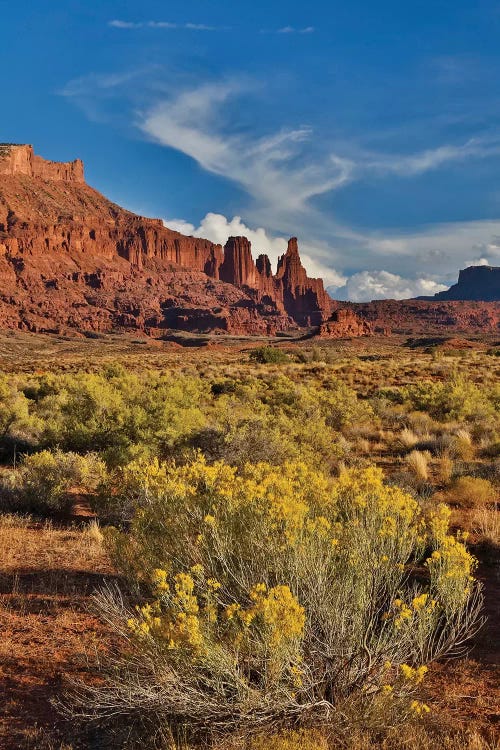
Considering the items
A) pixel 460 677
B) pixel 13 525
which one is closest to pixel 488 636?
pixel 460 677

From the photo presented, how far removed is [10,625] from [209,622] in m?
2.79

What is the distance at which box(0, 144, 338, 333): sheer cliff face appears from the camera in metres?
127

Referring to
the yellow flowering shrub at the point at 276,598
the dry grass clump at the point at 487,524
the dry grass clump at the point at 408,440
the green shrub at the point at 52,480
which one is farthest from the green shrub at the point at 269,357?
the yellow flowering shrub at the point at 276,598

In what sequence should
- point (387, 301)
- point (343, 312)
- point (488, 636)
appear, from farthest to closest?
point (387, 301) < point (343, 312) < point (488, 636)

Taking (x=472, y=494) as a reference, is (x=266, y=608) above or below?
above

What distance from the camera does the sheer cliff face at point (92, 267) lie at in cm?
12700

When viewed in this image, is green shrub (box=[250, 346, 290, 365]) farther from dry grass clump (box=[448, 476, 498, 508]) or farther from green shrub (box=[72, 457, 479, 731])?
green shrub (box=[72, 457, 479, 731])

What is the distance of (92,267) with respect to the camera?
148m

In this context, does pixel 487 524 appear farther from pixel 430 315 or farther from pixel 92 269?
pixel 430 315

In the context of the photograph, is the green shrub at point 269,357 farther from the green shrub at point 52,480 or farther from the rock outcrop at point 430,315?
the rock outcrop at point 430,315

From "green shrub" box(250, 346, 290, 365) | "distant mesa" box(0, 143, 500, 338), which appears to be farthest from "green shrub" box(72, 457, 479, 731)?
"distant mesa" box(0, 143, 500, 338)

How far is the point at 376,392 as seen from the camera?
21.1 m

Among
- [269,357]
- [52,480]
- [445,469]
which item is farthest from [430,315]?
[52,480]

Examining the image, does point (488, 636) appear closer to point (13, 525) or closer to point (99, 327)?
point (13, 525)
